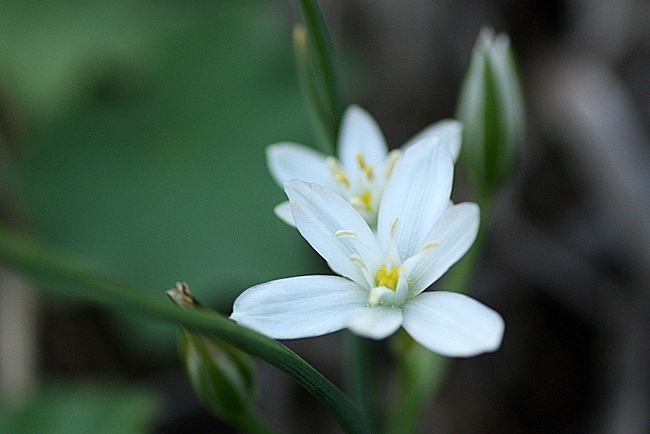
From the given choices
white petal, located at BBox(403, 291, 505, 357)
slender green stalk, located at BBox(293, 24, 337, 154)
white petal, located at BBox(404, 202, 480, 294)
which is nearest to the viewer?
white petal, located at BBox(403, 291, 505, 357)

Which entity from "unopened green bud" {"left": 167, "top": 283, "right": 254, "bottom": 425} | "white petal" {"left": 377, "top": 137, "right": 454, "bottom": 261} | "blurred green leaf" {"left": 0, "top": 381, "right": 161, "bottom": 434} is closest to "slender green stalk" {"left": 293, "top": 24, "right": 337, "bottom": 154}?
"white petal" {"left": 377, "top": 137, "right": 454, "bottom": 261}

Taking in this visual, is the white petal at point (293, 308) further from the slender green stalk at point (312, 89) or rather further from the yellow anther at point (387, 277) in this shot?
the slender green stalk at point (312, 89)

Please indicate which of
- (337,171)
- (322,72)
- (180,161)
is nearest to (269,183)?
(180,161)

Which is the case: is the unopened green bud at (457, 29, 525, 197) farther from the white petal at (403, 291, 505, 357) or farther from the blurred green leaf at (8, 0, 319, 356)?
the blurred green leaf at (8, 0, 319, 356)

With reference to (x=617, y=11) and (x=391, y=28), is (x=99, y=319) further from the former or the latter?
(x=617, y=11)

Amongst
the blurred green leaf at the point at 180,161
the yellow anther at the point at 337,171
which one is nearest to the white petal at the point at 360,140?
the yellow anther at the point at 337,171

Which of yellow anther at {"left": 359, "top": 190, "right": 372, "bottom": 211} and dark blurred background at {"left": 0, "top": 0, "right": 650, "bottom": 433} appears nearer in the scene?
yellow anther at {"left": 359, "top": 190, "right": 372, "bottom": 211}

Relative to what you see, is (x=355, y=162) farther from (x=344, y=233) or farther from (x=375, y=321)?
(x=375, y=321)

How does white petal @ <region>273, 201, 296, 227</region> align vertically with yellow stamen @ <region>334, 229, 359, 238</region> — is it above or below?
above
